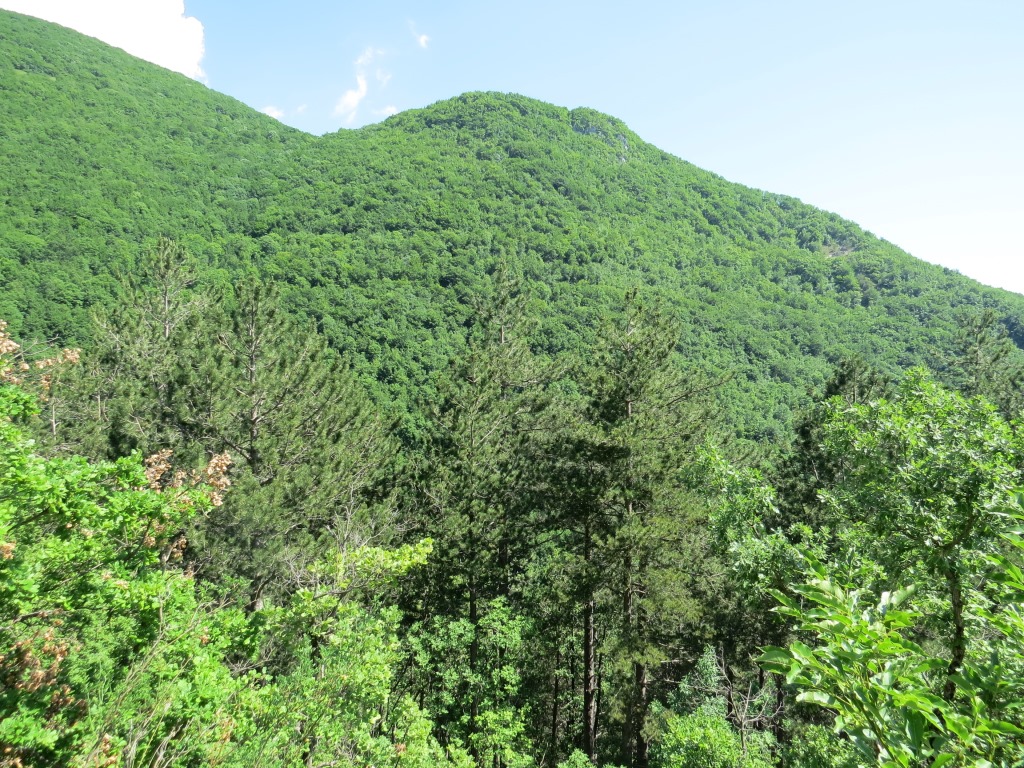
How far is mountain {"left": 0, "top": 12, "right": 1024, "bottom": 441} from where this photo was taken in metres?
44.4

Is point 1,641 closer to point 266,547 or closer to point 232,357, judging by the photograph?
point 266,547

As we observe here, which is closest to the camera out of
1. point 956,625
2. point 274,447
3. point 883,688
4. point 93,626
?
point 883,688

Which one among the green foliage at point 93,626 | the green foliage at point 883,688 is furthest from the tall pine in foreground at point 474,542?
the green foliage at point 883,688

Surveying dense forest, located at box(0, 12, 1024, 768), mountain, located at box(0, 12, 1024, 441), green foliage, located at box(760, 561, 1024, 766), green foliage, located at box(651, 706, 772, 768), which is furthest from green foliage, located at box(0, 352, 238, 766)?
mountain, located at box(0, 12, 1024, 441)

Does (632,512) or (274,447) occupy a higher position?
(632,512)

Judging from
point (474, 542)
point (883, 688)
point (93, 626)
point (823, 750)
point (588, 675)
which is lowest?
point (588, 675)

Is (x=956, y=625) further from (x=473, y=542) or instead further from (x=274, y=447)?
(x=274, y=447)

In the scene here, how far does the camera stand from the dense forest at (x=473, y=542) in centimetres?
409

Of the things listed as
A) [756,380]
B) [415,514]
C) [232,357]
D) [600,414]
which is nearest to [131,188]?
[232,357]

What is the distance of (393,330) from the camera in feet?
155

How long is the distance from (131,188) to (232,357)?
2209 inches

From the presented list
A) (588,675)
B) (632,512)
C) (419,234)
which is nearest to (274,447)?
(632,512)

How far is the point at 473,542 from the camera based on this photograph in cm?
1554

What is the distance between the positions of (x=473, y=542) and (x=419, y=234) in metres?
56.3
